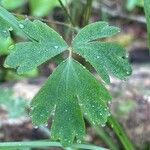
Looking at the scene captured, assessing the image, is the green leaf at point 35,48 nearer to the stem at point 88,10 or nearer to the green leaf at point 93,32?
the green leaf at point 93,32

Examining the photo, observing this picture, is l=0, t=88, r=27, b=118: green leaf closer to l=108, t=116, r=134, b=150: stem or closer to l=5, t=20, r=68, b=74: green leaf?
l=108, t=116, r=134, b=150: stem

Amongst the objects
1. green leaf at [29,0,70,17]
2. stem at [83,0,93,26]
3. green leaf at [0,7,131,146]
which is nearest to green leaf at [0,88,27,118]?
stem at [83,0,93,26]

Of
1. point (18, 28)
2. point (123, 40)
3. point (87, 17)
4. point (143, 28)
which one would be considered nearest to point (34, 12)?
point (123, 40)

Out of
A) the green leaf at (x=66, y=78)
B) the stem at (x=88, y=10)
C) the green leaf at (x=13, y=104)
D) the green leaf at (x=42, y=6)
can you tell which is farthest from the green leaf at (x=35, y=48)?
the green leaf at (x=42, y=6)

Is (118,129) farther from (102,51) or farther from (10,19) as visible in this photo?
(10,19)

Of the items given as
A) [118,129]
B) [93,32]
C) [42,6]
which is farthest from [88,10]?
[42,6]

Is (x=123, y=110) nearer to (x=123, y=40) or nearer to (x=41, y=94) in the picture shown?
(x=41, y=94)
